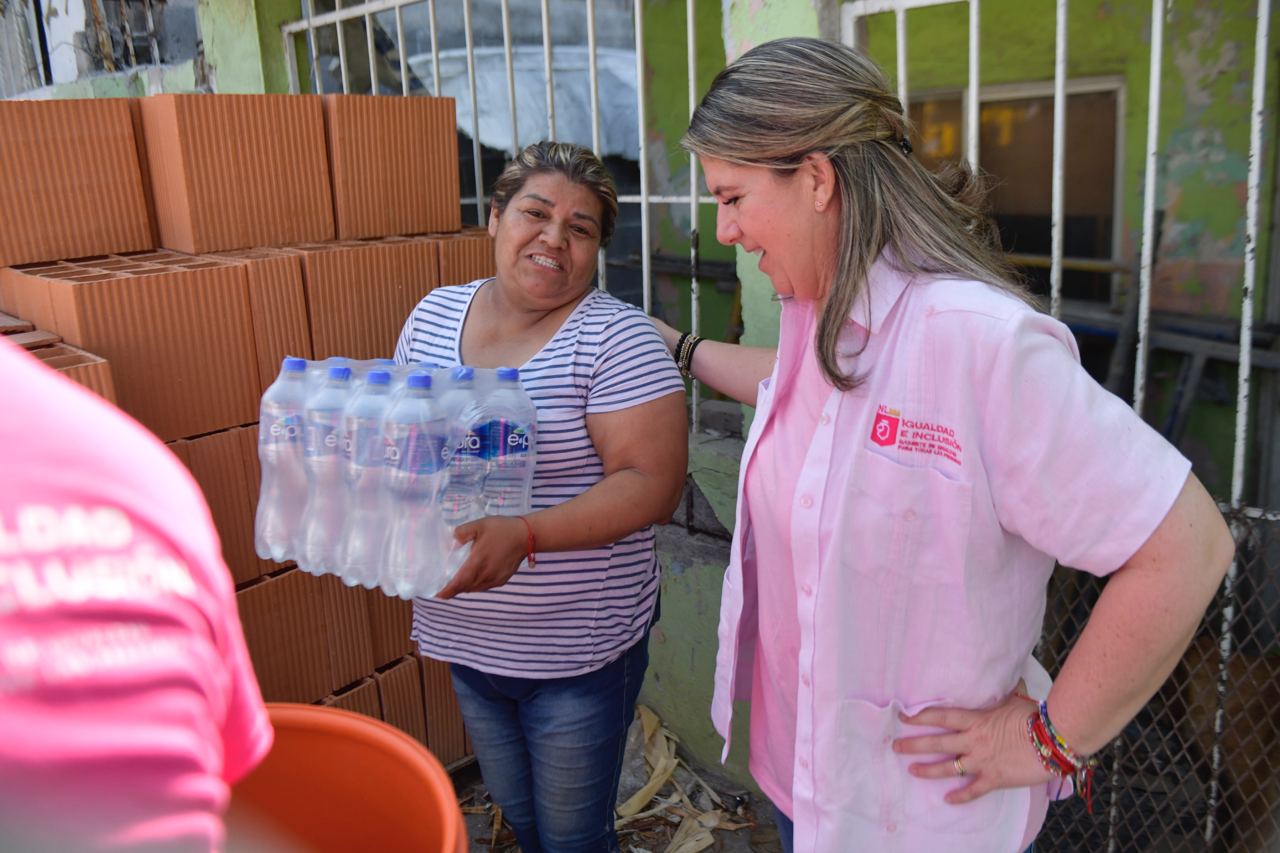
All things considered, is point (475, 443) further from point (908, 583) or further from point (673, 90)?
point (673, 90)

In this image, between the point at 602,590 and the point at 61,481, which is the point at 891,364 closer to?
the point at 602,590

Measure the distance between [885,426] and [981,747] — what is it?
1.69ft

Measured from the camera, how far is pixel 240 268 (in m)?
2.32

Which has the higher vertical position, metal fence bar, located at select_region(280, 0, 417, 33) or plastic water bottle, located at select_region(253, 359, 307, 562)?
metal fence bar, located at select_region(280, 0, 417, 33)

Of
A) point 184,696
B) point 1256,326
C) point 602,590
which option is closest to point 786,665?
point 602,590

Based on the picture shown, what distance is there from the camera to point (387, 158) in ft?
9.24

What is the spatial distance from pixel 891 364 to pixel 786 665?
585 mm

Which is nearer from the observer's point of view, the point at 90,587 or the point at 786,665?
the point at 90,587

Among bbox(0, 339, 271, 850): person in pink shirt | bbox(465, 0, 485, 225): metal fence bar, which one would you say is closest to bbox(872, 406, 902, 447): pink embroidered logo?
bbox(0, 339, 271, 850): person in pink shirt

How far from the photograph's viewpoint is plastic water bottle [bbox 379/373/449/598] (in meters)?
1.83

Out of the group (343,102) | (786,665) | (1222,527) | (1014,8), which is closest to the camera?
(1222,527)

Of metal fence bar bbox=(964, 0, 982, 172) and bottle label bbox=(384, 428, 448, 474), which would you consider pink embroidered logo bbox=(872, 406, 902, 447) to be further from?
metal fence bar bbox=(964, 0, 982, 172)

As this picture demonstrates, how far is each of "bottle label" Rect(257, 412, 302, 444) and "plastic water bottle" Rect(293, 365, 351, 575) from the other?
0.19ft

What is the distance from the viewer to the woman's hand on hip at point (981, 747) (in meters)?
1.39
